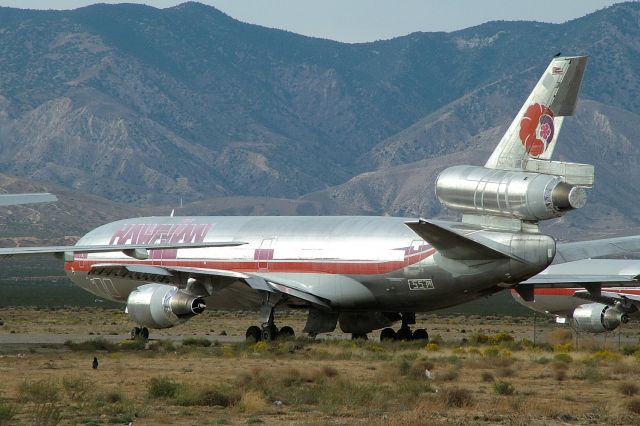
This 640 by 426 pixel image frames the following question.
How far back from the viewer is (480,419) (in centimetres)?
2562

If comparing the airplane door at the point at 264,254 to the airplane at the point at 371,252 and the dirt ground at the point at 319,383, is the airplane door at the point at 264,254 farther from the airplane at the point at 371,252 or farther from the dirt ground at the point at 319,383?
the dirt ground at the point at 319,383

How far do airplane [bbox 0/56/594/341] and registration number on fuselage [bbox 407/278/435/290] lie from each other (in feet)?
0.14

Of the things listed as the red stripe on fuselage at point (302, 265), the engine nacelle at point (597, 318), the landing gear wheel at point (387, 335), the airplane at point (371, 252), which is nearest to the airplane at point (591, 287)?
the engine nacelle at point (597, 318)

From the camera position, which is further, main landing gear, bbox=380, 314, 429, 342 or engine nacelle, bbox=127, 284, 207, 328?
main landing gear, bbox=380, 314, 429, 342

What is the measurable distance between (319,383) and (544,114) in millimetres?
11871

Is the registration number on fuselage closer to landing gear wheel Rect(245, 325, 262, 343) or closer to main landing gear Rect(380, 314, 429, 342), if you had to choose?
main landing gear Rect(380, 314, 429, 342)

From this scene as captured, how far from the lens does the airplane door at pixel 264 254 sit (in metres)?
47.8

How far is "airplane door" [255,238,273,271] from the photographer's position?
A: 157 ft

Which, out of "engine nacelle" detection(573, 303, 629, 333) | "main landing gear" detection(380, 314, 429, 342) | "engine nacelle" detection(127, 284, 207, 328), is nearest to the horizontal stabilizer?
"main landing gear" detection(380, 314, 429, 342)

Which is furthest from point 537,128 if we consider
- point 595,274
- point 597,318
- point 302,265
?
point 595,274

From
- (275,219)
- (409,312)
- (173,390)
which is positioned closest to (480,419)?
(173,390)

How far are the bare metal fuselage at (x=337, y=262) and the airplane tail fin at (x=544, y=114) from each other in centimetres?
345

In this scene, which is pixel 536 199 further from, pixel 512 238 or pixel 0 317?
pixel 0 317

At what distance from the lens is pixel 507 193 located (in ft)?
127
